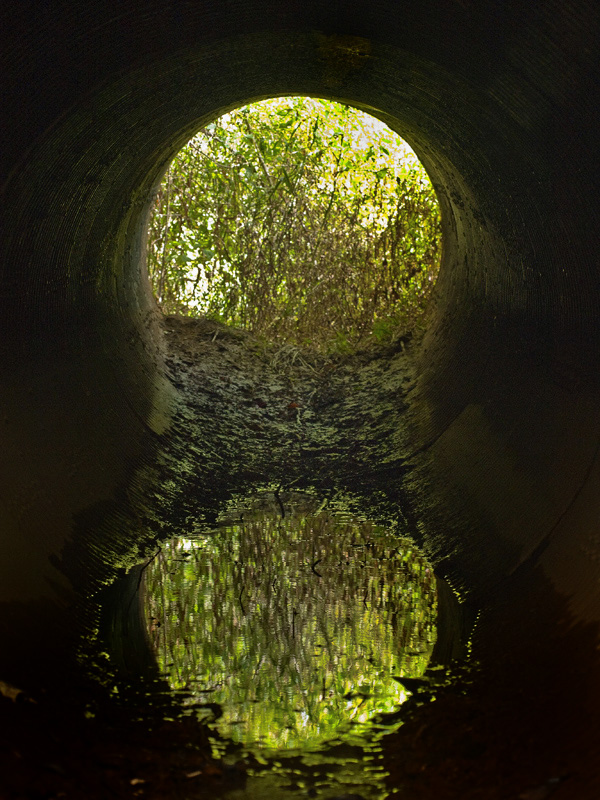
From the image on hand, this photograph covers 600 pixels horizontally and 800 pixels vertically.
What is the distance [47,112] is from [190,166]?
5.44 m

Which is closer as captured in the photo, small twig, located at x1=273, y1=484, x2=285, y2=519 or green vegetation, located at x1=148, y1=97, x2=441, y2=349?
small twig, located at x1=273, y1=484, x2=285, y2=519

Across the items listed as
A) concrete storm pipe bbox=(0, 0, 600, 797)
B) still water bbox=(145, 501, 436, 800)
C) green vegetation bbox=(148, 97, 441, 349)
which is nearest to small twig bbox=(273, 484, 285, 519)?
still water bbox=(145, 501, 436, 800)

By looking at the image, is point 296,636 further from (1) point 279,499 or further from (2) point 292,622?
(1) point 279,499

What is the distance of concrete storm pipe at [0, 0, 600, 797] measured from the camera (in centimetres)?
329

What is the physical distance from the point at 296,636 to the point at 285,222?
6.17 meters

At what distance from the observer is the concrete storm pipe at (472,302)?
329cm

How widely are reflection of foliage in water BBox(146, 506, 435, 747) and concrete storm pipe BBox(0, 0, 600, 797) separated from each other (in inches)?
11.8

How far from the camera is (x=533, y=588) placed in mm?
3699

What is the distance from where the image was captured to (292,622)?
3.77 m

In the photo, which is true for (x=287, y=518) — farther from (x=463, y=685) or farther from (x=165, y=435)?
(x=463, y=685)

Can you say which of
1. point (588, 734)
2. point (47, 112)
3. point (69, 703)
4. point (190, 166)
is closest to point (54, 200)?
point (47, 112)

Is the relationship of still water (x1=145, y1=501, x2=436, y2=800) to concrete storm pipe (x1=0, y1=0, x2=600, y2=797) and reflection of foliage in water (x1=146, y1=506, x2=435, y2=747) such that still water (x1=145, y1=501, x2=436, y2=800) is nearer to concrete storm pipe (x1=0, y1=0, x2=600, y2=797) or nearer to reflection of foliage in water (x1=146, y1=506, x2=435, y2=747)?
reflection of foliage in water (x1=146, y1=506, x2=435, y2=747)

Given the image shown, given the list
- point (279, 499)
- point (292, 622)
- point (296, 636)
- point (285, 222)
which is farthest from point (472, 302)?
point (285, 222)

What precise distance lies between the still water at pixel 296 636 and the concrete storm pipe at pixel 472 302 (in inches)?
12.0
